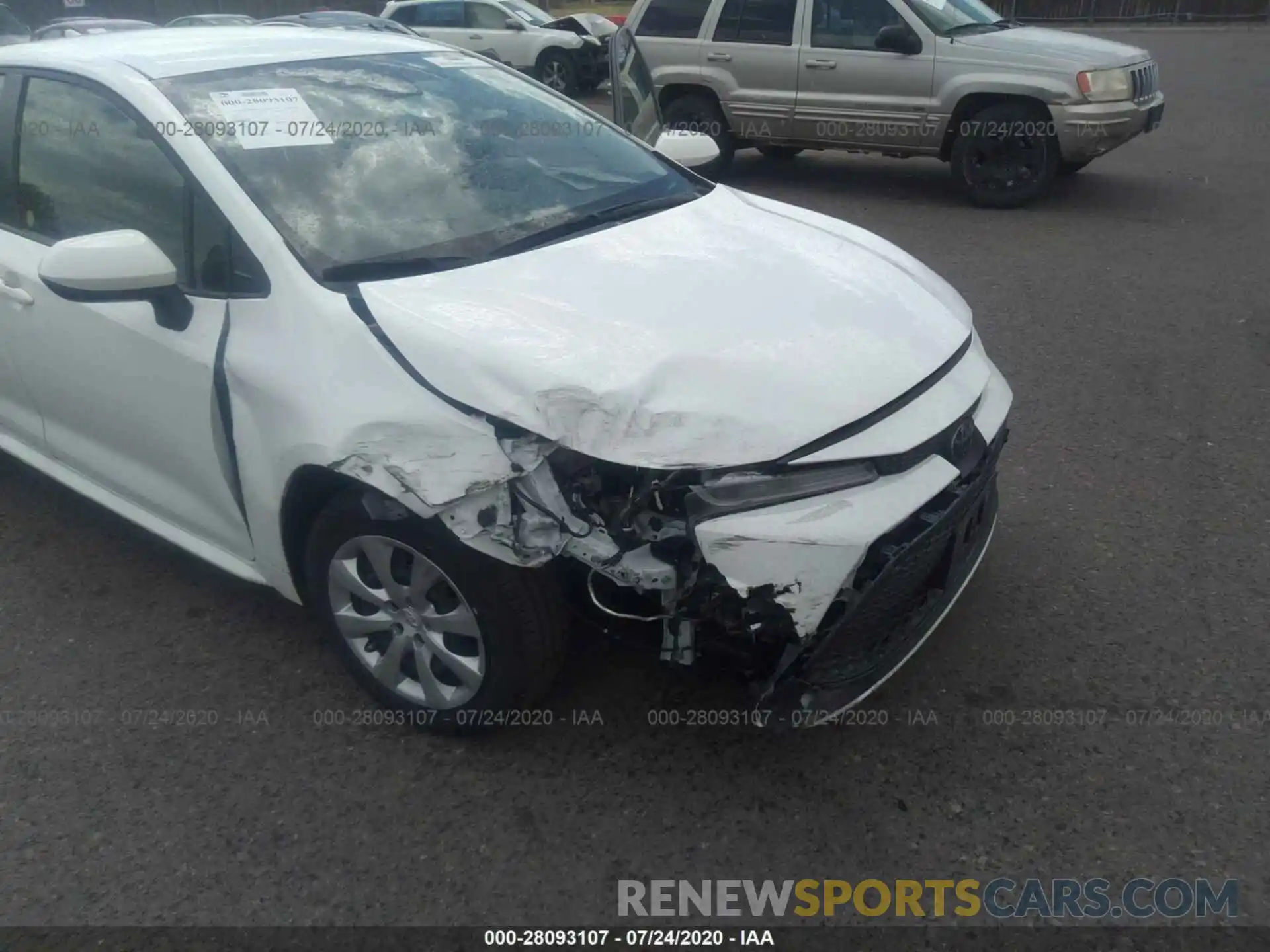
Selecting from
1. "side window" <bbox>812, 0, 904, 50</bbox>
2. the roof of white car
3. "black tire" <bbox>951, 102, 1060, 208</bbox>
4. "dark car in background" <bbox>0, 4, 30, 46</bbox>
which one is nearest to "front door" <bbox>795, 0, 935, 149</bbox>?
"side window" <bbox>812, 0, 904, 50</bbox>

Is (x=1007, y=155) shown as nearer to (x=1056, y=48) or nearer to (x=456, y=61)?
(x=1056, y=48)

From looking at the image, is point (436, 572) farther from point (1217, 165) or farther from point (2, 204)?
point (1217, 165)

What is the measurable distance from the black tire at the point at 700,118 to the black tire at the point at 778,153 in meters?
0.46

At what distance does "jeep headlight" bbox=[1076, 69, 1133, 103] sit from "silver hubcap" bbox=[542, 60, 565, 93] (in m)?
9.90

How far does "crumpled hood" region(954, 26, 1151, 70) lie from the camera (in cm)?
784

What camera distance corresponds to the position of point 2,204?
3350 mm

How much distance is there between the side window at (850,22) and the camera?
8.38m

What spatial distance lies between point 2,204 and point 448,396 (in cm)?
207

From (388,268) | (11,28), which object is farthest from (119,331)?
(11,28)

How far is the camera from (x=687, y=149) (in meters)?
4.05

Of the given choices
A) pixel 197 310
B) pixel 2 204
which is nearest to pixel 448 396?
pixel 197 310

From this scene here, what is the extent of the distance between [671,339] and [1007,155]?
6840 mm

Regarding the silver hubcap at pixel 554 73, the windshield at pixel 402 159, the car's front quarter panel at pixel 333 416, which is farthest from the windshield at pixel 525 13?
the car's front quarter panel at pixel 333 416

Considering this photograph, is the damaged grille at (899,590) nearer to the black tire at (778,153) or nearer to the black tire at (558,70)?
the black tire at (778,153)
